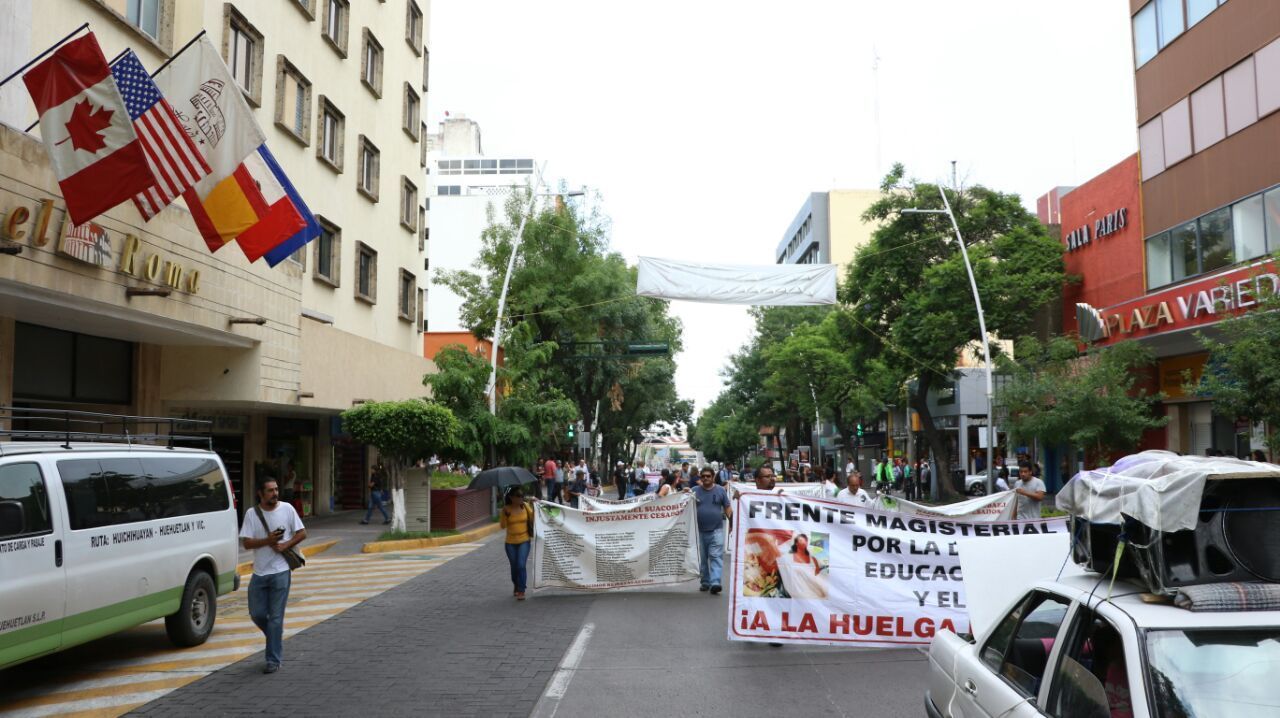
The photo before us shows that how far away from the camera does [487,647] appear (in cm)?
1007

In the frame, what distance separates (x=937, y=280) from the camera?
35969mm

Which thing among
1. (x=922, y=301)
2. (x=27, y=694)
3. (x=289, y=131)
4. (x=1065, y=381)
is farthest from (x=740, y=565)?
(x=922, y=301)

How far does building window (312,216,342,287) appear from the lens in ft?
83.6

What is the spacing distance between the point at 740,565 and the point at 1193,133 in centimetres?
2151

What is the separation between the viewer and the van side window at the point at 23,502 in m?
7.55

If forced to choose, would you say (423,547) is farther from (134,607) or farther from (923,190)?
(923,190)

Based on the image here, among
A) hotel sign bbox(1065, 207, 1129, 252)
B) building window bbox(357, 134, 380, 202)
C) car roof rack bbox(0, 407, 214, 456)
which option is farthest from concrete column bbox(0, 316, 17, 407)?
hotel sign bbox(1065, 207, 1129, 252)

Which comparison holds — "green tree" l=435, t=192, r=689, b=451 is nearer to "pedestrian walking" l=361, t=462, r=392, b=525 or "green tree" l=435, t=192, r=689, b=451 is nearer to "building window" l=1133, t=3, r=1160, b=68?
"pedestrian walking" l=361, t=462, r=392, b=525

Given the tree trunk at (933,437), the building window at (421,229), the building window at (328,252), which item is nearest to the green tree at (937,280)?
the tree trunk at (933,437)

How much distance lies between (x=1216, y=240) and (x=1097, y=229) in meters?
7.93

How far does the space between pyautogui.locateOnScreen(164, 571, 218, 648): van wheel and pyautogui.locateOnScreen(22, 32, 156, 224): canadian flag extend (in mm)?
5165

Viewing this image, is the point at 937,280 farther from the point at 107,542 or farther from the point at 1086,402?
the point at 107,542

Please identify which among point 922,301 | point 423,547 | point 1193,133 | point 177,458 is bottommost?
point 423,547

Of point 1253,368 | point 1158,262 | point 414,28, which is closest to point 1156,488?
point 1253,368
